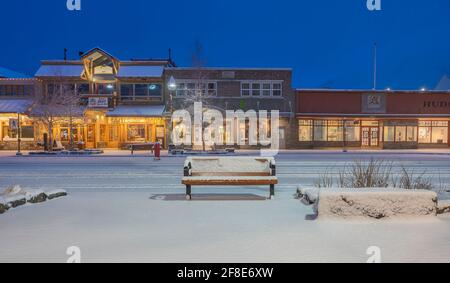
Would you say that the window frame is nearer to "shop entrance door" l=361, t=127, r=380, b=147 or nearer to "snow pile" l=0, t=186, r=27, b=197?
"shop entrance door" l=361, t=127, r=380, b=147

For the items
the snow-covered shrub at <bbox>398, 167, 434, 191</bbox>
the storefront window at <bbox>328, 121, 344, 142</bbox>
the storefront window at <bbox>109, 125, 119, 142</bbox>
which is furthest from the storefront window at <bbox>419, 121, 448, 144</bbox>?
the snow-covered shrub at <bbox>398, 167, 434, 191</bbox>

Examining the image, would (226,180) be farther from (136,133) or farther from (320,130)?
(320,130)

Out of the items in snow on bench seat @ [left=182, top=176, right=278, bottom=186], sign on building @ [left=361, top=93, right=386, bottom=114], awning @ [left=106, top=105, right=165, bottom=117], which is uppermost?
sign on building @ [left=361, top=93, right=386, bottom=114]

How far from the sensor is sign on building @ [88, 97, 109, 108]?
108ft

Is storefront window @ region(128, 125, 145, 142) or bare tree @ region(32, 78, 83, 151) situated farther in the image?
storefront window @ region(128, 125, 145, 142)

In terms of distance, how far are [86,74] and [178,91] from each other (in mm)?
8830

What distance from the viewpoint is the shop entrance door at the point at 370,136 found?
118 feet

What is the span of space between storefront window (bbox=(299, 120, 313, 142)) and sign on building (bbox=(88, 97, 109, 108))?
1870 cm

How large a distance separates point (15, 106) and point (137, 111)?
38.4 feet

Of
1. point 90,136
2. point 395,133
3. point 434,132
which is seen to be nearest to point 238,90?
point 90,136

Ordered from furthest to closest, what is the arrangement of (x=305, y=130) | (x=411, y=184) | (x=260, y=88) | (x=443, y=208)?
1. (x=305, y=130)
2. (x=260, y=88)
3. (x=411, y=184)
4. (x=443, y=208)

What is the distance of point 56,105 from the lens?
29.8 m
